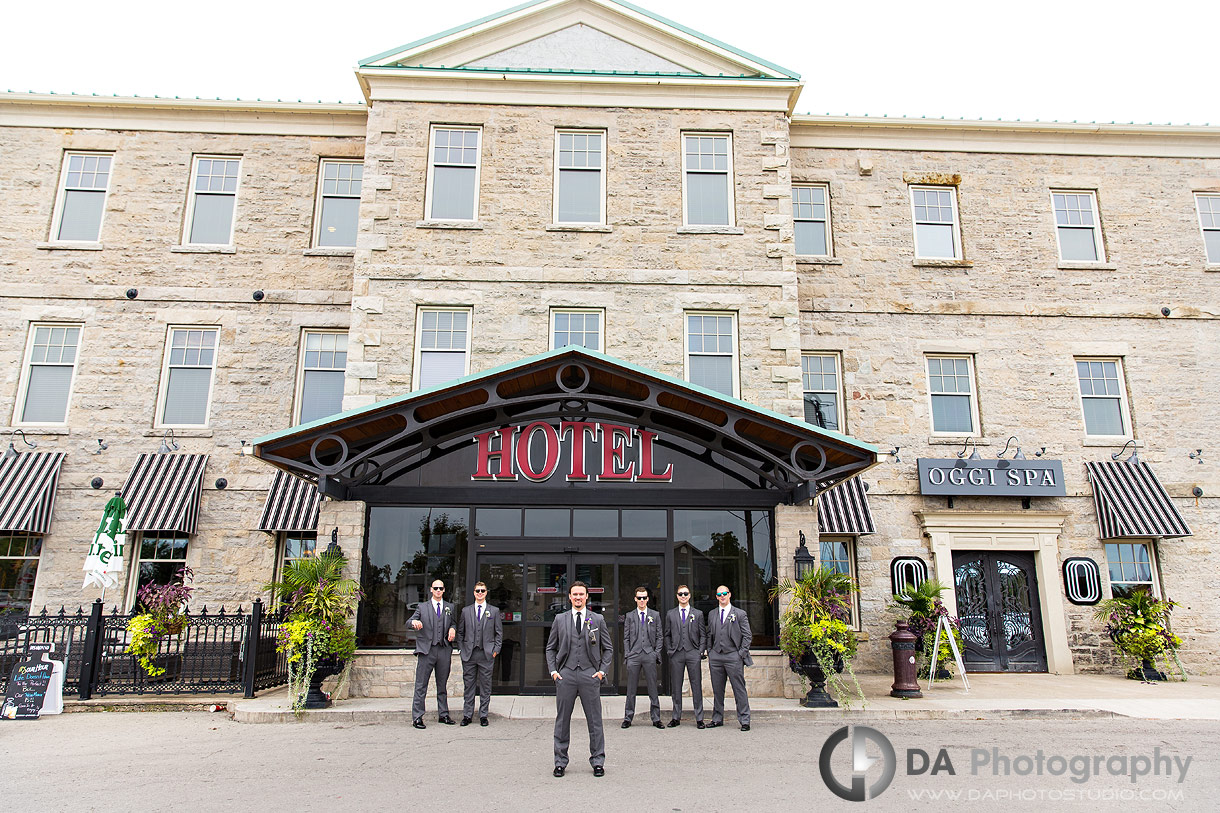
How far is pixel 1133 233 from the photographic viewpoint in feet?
54.7

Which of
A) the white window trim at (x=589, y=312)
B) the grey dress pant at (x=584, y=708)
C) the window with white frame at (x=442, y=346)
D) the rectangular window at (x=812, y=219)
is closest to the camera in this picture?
the grey dress pant at (x=584, y=708)

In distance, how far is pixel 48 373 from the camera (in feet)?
49.8

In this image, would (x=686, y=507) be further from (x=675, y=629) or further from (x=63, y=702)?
(x=63, y=702)

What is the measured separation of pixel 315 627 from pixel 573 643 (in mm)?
4825

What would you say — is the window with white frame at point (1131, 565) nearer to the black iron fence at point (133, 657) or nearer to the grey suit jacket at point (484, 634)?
the grey suit jacket at point (484, 634)

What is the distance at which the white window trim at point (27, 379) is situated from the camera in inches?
586

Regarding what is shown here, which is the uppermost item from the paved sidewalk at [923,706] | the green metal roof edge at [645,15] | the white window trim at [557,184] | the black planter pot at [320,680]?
the green metal roof edge at [645,15]

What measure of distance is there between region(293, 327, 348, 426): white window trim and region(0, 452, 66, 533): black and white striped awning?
163 inches

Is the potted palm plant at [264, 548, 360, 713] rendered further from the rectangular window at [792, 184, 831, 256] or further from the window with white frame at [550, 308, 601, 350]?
the rectangular window at [792, 184, 831, 256]

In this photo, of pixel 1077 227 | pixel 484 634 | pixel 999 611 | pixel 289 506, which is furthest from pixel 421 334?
pixel 1077 227

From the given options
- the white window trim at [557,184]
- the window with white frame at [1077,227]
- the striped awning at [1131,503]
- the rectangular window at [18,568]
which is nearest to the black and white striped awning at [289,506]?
the rectangular window at [18,568]

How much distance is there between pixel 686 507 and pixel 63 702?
Answer: 30.4 ft

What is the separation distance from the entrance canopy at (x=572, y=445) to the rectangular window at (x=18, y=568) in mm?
6610

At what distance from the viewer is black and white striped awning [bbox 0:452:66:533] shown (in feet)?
45.1
